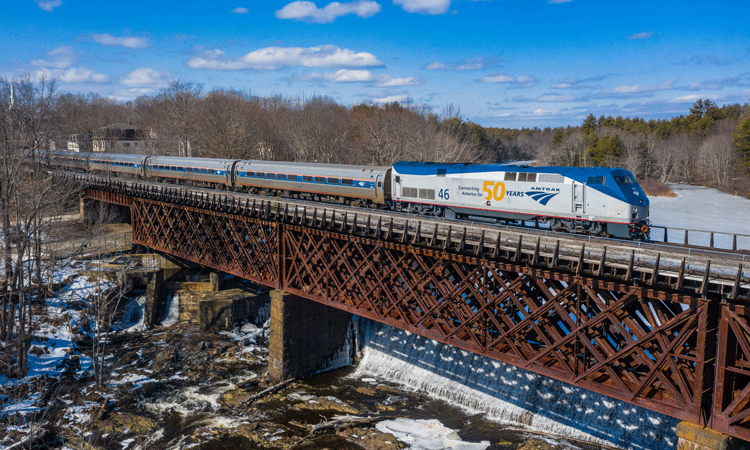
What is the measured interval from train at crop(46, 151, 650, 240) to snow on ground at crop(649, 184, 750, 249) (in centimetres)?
2002

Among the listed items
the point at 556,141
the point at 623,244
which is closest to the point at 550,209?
the point at 623,244

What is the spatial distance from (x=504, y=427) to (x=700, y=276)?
519 inches

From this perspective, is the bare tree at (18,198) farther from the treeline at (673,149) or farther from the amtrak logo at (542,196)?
the treeline at (673,149)

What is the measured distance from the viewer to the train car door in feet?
74.8

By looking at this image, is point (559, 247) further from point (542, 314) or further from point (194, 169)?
point (194, 169)

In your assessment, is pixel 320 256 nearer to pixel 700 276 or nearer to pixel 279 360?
pixel 279 360

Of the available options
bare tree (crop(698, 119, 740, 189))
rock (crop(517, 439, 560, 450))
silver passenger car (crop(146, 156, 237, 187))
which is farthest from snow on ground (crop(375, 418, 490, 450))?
bare tree (crop(698, 119, 740, 189))

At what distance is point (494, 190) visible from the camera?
26.3m

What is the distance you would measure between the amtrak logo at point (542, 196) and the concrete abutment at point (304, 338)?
48.5ft

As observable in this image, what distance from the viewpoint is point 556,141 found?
11962 centimetres

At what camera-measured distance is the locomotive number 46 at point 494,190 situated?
26.0 meters

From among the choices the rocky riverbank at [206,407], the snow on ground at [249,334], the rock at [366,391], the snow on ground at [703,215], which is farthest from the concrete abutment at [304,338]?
the snow on ground at [703,215]

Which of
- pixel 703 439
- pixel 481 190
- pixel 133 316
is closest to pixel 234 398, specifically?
pixel 133 316

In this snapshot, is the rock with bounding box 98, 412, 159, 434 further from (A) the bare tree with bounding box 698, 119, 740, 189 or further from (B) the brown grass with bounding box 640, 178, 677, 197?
(A) the bare tree with bounding box 698, 119, 740, 189
